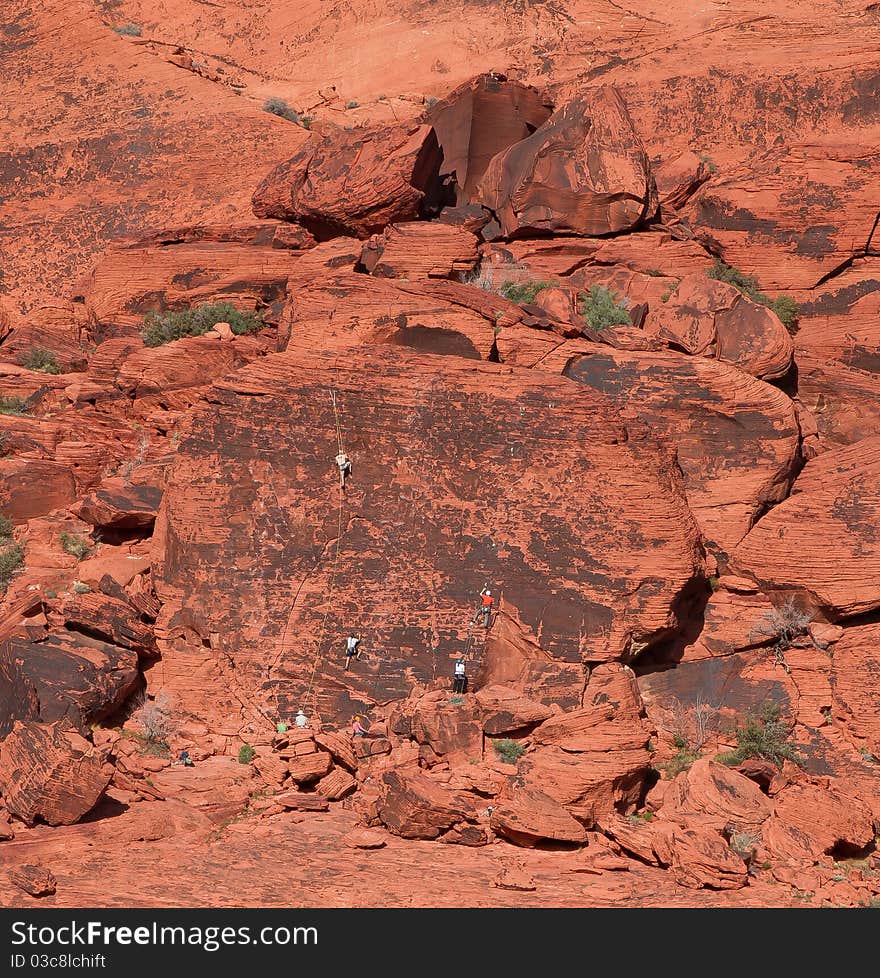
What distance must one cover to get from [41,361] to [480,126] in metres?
9.03

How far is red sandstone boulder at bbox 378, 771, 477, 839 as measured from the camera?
66.0 ft

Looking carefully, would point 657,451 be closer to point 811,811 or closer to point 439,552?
point 439,552

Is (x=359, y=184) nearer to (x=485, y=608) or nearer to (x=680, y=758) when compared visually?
(x=485, y=608)

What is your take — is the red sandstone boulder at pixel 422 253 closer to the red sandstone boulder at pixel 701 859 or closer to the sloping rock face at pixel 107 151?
the sloping rock face at pixel 107 151

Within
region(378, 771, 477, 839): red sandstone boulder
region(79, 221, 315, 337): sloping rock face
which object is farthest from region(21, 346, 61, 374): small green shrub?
region(378, 771, 477, 839): red sandstone boulder

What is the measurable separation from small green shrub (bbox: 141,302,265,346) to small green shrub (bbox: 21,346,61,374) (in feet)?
5.80

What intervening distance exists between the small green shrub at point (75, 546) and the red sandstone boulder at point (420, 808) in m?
6.45

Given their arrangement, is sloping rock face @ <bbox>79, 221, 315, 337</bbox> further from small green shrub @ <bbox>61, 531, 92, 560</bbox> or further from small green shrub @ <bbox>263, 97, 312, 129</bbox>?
small green shrub @ <bbox>263, 97, 312, 129</bbox>

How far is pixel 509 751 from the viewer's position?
2136cm

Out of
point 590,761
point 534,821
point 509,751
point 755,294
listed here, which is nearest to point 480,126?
point 755,294

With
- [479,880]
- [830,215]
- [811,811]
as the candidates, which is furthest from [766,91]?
[479,880]

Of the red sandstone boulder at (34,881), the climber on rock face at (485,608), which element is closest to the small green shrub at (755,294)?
the climber on rock face at (485,608)
